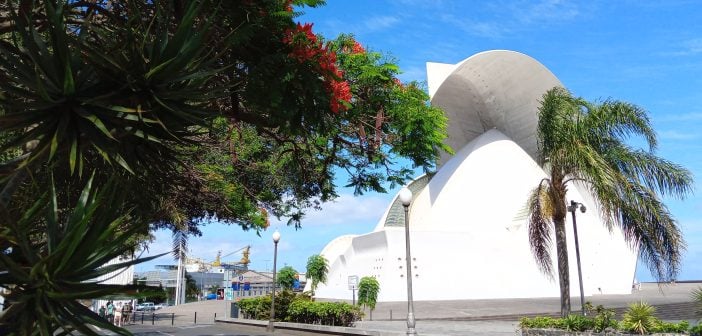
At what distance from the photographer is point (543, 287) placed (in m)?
37.6

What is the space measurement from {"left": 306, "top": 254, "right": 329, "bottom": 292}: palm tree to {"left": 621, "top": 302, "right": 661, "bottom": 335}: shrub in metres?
30.1

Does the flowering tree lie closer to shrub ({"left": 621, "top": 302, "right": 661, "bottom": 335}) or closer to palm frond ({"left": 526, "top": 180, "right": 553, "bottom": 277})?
shrub ({"left": 621, "top": 302, "right": 661, "bottom": 335})

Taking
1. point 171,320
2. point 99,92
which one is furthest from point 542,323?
point 171,320

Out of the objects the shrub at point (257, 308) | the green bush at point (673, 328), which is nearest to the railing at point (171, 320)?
the shrub at point (257, 308)

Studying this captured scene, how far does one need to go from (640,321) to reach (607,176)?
3125mm

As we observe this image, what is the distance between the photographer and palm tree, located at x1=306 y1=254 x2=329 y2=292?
40.6m

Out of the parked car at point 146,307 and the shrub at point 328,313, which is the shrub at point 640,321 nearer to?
the shrub at point 328,313

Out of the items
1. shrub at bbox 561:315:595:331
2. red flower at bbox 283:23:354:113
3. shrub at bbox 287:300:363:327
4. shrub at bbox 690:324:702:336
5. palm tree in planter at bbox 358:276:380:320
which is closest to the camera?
red flower at bbox 283:23:354:113

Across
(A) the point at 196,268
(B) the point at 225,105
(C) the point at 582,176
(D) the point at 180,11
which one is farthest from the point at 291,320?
(A) the point at 196,268

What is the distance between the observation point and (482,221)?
1687 inches

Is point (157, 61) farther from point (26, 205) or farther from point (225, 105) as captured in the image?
point (225, 105)

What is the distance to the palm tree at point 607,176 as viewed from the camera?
40.4 ft

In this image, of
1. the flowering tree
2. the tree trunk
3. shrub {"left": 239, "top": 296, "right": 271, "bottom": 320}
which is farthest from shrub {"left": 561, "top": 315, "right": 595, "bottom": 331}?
shrub {"left": 239, "top": 296, "right": 271, "bottom": 320}

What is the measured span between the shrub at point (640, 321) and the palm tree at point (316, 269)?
30.1 metres
